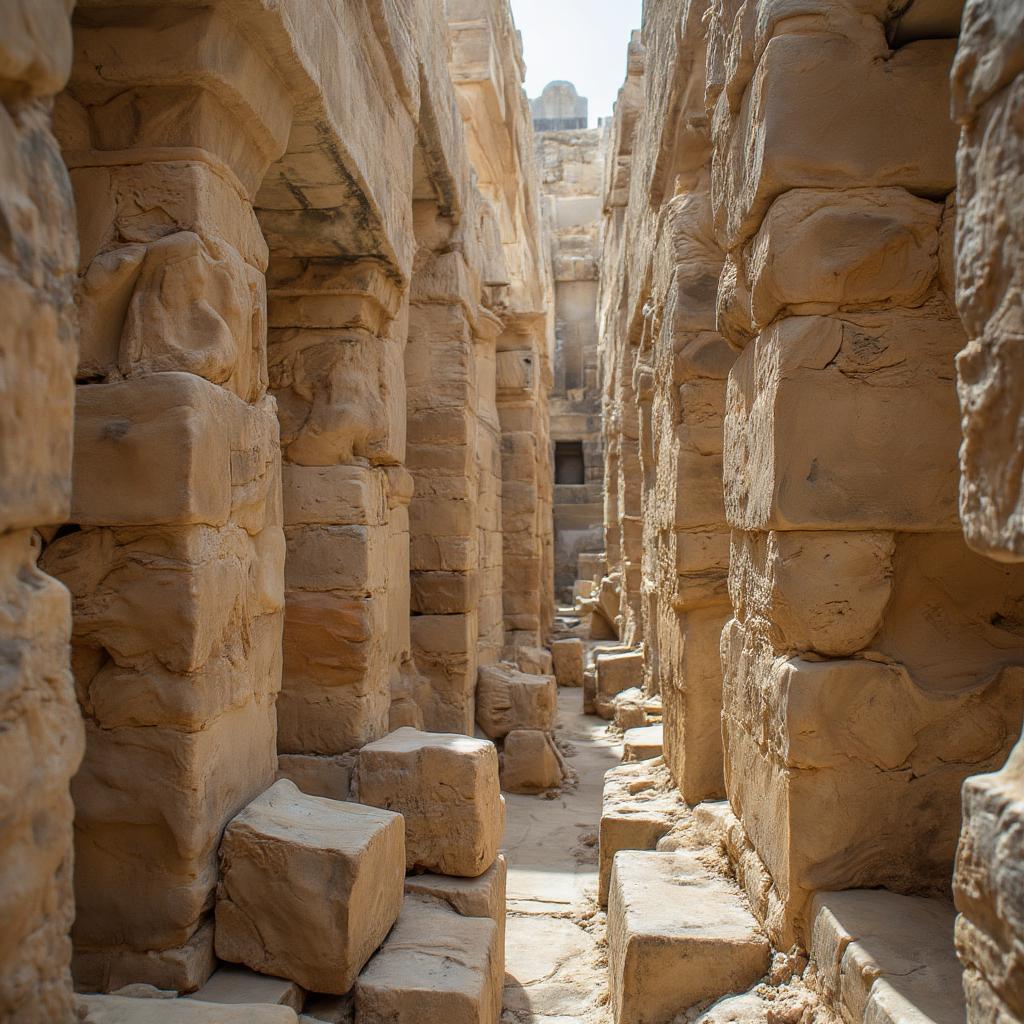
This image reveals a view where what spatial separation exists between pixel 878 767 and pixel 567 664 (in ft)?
25.2

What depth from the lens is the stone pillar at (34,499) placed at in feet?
4.59

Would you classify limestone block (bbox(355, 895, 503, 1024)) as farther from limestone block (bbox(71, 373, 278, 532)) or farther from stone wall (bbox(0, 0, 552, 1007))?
limestone block (bbox(71, 373, 278, 532))

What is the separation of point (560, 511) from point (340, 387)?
16.4 metres

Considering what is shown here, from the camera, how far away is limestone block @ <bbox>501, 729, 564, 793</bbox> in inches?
245

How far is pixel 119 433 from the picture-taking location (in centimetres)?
240

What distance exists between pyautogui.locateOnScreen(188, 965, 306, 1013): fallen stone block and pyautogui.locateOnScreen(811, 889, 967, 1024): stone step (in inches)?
52.4

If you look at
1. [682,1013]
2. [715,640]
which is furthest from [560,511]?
[682,1013]

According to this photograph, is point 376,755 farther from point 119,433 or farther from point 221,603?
point 119,433

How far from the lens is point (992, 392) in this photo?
1409mm

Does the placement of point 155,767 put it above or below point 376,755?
above

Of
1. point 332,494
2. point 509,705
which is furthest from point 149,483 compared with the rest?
point 509,705

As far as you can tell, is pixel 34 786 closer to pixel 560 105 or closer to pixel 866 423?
pixel 866 423

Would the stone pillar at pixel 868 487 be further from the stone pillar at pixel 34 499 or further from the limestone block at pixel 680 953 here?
the stone pillar at pixel 34 499

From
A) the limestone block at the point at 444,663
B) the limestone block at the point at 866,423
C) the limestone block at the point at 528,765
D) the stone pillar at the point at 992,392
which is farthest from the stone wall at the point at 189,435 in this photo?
the limestone block at the point at 866,423
